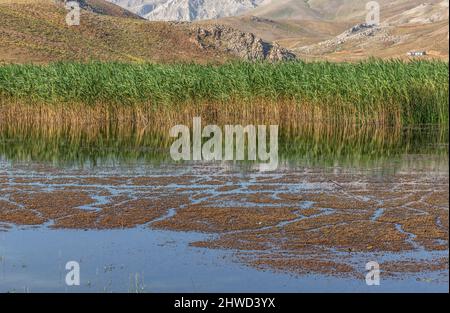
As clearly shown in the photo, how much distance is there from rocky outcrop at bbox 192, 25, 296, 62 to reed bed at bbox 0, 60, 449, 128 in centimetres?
7583

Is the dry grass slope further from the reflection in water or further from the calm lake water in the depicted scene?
the calm lake water

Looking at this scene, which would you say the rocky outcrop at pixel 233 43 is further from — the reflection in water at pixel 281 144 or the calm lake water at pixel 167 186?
the calm lake water at pixel 167 186

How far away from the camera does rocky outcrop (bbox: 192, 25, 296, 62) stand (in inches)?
4350

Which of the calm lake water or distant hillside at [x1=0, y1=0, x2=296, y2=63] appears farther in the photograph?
distant hillside at [x1=0, y1=0, x2=296, y2=63]

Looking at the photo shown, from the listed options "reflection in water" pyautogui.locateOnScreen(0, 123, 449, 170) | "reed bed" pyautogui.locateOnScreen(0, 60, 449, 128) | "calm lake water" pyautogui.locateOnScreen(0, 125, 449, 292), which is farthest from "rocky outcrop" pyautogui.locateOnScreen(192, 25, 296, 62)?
"calm lake water" pyautogui.locateOnScreen(0, 125, 449, 292)

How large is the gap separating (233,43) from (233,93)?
82.1 meters

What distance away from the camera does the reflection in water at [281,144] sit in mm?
22172

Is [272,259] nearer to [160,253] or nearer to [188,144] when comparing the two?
[160,253]

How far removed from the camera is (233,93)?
106 feet

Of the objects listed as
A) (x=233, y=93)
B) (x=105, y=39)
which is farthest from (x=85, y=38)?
(x=233, y=93)

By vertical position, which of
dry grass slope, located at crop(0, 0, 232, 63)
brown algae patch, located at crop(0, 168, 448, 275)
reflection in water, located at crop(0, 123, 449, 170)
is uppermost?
dry grass slope, located at crop(0, 0, 232, 63)

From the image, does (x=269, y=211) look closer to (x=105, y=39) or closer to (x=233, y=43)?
(x=105, y=39)
